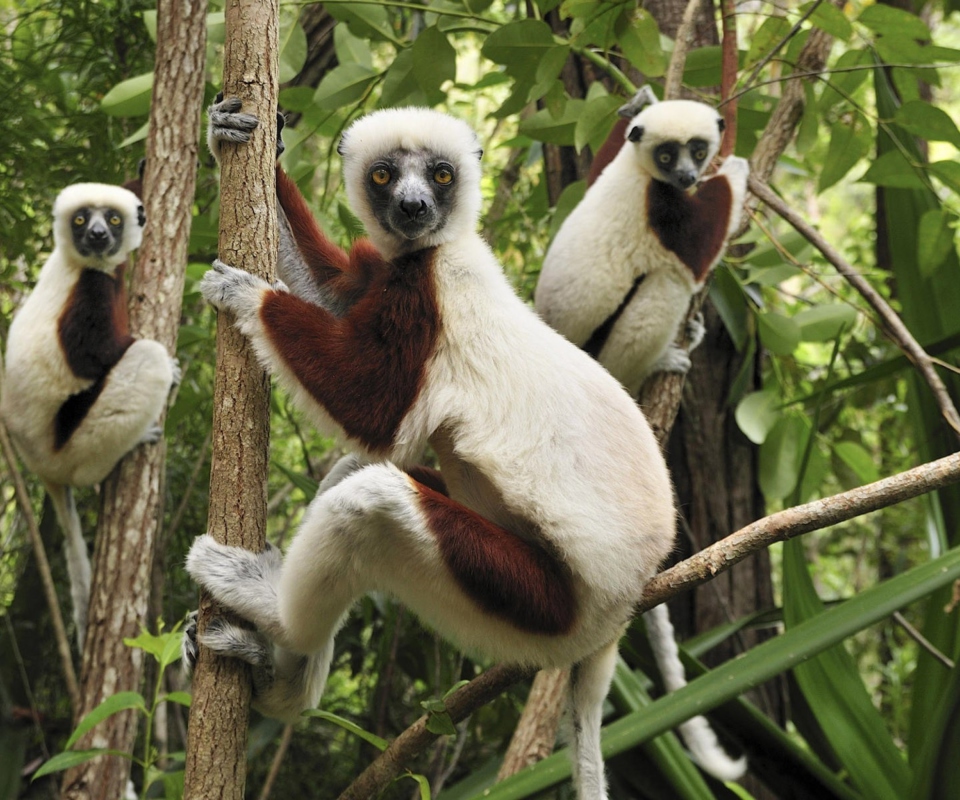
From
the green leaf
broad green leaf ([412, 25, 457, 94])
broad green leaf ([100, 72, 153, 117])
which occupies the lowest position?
the green leaf

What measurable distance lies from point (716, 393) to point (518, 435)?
294 centimetres

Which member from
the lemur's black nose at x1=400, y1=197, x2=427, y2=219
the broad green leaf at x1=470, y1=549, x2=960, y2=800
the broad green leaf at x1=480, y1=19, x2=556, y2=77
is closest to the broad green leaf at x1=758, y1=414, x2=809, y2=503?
the broad green leaf at x1=470, y1=549, x2=960, y2=800

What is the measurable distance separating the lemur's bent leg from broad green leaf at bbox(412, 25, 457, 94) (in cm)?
243

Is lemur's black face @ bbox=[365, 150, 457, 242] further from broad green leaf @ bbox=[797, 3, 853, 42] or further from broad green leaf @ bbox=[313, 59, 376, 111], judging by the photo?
broad green leaf @ bbox=[797, 3, 853, 42]

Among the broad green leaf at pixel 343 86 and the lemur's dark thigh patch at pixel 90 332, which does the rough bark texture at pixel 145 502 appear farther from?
the lemur's dark thigh patch at pixel 90 332

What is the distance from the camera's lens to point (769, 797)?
5.08m

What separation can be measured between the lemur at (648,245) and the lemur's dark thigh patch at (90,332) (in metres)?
2.88

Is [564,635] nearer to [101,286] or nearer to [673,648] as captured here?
[673,648]

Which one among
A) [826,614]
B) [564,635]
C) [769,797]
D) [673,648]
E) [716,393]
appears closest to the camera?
[564,635]

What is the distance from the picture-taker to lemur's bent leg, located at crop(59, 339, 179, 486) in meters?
5.50

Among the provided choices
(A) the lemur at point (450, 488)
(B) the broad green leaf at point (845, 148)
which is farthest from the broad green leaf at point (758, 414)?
(A) the lemur at point (450, 488)

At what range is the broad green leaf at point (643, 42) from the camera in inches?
159

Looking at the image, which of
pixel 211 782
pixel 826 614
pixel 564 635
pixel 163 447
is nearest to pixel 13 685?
pixel 163 447

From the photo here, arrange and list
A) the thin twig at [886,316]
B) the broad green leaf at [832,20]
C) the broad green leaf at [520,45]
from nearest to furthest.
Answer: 1. the thin twig at [886,316]
2. the broad green leaf at [520,45]
3. the broad green leaf at [832,20]
